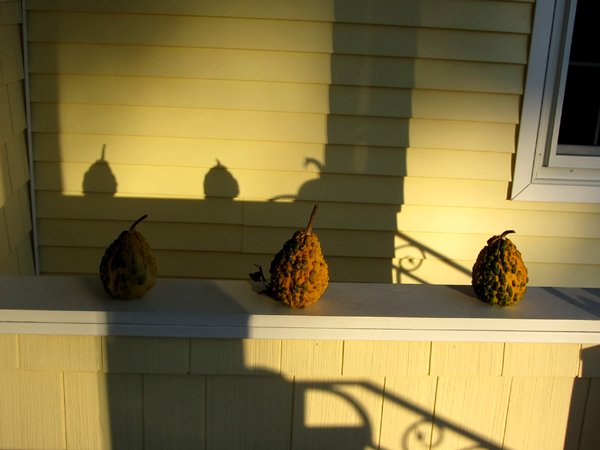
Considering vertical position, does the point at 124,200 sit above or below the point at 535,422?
above

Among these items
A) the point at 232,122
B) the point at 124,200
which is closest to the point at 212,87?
the point at 232,122

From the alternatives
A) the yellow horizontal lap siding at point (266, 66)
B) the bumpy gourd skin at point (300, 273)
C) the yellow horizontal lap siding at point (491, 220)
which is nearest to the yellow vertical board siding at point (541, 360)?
the bumpy gourd skin at point (300, 273)

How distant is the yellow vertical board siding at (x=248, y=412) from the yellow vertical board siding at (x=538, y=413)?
59cm

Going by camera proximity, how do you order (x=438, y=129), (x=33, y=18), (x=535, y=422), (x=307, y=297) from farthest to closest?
(x=438, y=129), (x=33, y=18), (x=535, y=422), (x=307, y=297)

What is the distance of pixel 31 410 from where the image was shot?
164 centimetres

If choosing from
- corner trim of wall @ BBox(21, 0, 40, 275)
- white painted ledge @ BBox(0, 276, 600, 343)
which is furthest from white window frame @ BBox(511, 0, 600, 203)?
corner trim of wall @ BBox(21, 0, 40, 275)

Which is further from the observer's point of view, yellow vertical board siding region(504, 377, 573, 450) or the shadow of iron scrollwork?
the shadow of iron scrollwork

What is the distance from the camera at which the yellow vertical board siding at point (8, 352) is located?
1568mm

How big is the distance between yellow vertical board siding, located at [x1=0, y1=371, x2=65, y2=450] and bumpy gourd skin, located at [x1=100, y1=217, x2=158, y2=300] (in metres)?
0.26

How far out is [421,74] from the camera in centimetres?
280

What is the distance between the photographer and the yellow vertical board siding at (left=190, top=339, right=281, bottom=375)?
5.24 feet

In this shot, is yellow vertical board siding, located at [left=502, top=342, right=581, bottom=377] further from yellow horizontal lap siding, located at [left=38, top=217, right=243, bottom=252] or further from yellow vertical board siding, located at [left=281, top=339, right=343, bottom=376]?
yellow horizontal lap siding, located at [left=38, top=217, right=243, bottom=252]

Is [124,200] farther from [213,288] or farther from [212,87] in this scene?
[213,288]

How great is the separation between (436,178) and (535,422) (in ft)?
4.64
